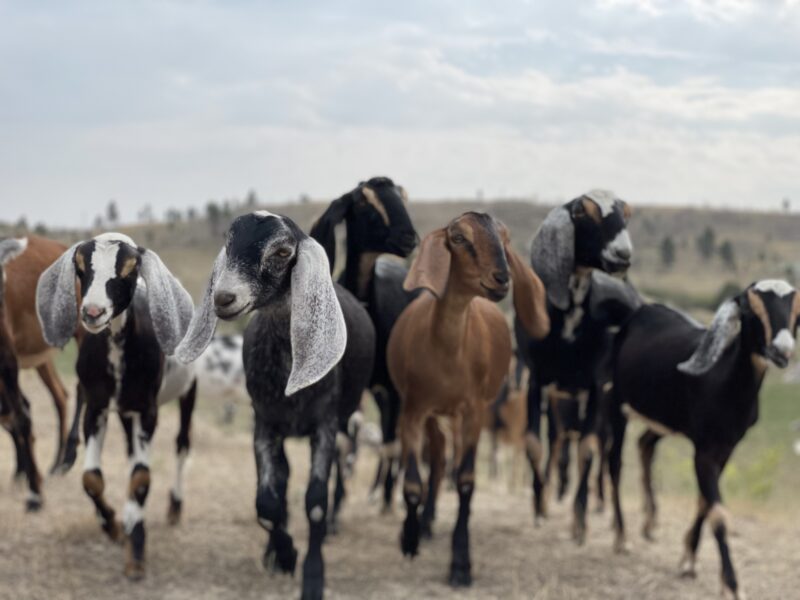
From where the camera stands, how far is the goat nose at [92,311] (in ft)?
17.6

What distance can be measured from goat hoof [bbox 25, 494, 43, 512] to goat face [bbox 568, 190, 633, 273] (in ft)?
16.2

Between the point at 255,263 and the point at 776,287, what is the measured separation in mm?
3573

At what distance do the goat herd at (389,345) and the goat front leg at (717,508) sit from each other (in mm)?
14

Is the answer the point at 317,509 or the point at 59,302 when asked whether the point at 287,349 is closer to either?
the point at 317,509

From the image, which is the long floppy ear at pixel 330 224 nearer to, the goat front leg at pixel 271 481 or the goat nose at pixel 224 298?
the goat front leg at pixel 271 481

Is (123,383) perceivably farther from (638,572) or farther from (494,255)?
(638,572)

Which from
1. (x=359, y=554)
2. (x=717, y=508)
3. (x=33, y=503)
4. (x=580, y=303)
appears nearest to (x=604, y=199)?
(x=580, y=303)

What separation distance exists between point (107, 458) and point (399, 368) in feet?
17.8

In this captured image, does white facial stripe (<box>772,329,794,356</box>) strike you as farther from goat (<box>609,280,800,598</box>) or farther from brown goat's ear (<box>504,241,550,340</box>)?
brown goat's ear (<box>504,241,550,340</box>)

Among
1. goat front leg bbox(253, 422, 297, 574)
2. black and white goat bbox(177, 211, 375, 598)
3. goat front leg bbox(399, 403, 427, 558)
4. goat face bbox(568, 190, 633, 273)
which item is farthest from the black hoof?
goat face bbox(568, 190, 633, 273)

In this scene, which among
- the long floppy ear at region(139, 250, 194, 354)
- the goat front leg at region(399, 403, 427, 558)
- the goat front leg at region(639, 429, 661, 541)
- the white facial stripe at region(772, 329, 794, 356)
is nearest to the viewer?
the long floppy ear at region(139, 250, 194, 354)

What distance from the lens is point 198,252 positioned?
68125 mm

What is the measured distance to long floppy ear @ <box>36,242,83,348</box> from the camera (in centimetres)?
584

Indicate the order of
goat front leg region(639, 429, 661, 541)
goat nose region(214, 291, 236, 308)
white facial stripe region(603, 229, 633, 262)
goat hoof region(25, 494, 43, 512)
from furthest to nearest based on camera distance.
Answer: goat front leg region(639, 429, 661, 541), goat hoof region(25, 494, 43, 512), white facial stripe region(603, 229, 633, 262), goat nose region(214, 291, 236, 308)
